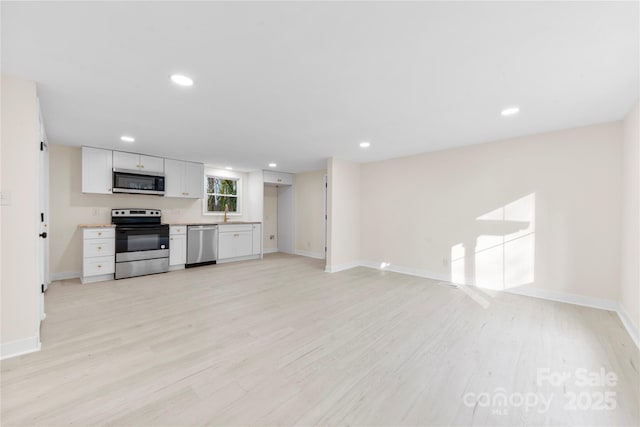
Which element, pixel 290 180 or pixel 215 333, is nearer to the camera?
pixel 215 333

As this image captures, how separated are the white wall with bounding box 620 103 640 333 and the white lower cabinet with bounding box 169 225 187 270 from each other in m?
6.52

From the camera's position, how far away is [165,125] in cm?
334

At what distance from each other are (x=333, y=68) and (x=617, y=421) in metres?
2.90

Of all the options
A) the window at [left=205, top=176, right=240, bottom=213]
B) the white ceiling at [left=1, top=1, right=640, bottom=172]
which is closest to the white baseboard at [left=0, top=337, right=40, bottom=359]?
the white ceiling at [left=1, top=1, right=640, bottom=172]

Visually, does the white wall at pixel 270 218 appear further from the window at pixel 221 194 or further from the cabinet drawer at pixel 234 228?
the cabinet drawer at pixel 234 228

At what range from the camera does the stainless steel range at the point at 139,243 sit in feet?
14.7

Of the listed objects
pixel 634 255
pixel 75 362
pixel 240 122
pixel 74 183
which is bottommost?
pixel 75 362

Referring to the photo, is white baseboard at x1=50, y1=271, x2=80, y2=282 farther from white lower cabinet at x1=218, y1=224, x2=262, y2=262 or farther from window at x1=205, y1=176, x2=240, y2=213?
window at x1=205, y1=176, x2=240, y2=213

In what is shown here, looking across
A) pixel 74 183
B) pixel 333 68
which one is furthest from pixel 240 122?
pixel 74 183

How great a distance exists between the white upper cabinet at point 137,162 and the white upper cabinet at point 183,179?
0.48 ft

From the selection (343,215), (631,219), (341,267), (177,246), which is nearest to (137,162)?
(177,246)

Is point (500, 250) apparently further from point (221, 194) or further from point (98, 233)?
point (98, 233)

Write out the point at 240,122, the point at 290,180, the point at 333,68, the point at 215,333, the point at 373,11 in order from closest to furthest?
1. the point at 373,11
2. the point at 333,68
3. the point at 215,333
4. the point at 240,122
5. the point at 290,180

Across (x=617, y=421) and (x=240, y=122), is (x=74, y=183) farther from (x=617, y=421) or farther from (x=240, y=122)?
(x=617, y=421)
